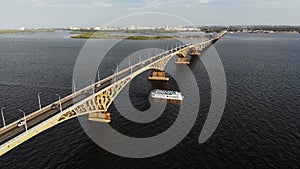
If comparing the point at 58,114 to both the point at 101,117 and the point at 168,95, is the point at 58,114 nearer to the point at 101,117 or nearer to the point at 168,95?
the point at 101,117

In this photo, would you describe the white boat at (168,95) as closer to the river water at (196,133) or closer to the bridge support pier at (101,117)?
the river water at (196,133)

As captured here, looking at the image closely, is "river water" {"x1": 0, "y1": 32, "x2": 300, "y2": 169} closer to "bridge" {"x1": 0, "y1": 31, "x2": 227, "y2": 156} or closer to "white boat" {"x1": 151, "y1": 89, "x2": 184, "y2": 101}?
"white boat" {"x1": 151, "y1": 89, "x2": 184, "y2": 101}

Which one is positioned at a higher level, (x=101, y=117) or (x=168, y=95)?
(x=168, y=95)

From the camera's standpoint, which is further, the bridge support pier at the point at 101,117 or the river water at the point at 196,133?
the bridge support pier at the point at 101,117

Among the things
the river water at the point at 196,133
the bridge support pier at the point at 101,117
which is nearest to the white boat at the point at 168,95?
the river water at the point at 196,133

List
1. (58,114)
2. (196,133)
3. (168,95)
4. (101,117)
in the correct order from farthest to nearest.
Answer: (168,95)
(101,117)
(196,133)
(58,114)

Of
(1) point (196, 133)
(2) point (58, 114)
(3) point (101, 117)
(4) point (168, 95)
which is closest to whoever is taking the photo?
(2) point (58, 114)

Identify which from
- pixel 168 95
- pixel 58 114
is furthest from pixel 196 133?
pixel 58 114

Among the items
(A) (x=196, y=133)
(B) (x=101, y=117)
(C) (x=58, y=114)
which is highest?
(C) (x=58, y=114)

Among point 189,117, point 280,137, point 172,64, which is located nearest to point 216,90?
point 189,117

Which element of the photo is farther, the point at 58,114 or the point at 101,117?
the point at 101,117
